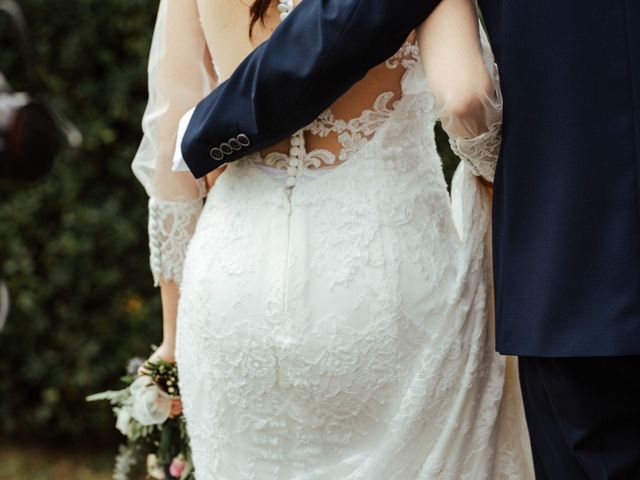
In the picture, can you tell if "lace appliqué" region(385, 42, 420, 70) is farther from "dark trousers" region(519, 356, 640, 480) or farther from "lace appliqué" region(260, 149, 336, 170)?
"dark trousers" region(519, 356, 640, 480)

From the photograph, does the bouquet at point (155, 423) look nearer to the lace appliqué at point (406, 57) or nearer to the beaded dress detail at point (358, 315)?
the beaded dress detail at point (358, 315)

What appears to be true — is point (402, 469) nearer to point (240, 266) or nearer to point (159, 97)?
point (240, 266)

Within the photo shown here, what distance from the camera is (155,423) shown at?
9.88 feet

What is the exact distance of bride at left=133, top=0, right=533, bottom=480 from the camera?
2.34 m

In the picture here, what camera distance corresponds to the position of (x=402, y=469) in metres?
2.39

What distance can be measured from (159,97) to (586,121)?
117cm

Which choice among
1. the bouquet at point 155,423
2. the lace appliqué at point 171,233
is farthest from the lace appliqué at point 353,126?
the bouquet at point 155,423

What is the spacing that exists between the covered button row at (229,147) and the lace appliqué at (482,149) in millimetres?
460

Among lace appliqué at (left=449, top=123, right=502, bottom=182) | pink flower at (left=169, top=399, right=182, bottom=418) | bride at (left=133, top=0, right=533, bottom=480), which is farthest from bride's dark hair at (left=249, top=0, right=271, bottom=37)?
pink flower at (left=169, top=399, right=182, bottom=418)

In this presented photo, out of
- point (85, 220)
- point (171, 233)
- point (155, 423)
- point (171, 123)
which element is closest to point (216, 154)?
point (171, 123)

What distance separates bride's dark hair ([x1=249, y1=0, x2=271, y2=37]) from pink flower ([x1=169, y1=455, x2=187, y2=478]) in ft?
4.30

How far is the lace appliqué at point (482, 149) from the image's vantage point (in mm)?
2217

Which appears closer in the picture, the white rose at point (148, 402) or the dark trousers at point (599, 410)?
the dark trousers at point (599, 410)

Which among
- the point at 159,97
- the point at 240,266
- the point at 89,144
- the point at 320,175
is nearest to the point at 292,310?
the point at 240,266
